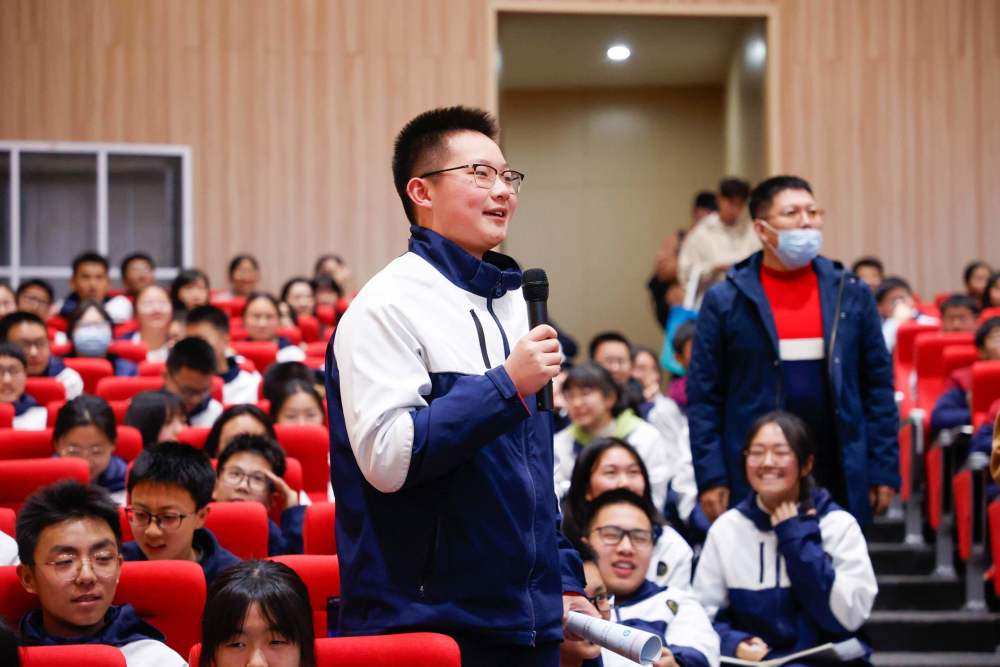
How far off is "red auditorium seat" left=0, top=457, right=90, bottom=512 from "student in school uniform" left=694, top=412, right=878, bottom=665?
1.26 meters

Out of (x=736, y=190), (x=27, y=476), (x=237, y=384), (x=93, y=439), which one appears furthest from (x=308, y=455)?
(x=736, y=190)

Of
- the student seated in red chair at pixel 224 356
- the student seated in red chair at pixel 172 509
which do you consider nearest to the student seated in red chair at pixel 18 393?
the student seated in red chair at pixel 224 356

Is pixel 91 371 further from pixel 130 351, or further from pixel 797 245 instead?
pixel 797 245

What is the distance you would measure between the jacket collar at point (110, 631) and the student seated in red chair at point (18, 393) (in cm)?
186

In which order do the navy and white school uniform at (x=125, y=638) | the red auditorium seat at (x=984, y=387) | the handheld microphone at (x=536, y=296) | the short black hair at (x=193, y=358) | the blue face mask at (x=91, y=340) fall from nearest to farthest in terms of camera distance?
the handheld microphone at (x=536, y=296), the navy and white school uniform at (x=125, y=638), the red auditorium seat at (x=984, y=387), the short black hair at (x=193, y=358), the blue face mask at (x=91, y=340)

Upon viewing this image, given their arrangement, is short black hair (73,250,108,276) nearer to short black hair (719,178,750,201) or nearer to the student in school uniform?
short black hair (719,178,750,201)

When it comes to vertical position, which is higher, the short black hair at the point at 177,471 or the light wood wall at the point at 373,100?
the light wood wall at the point at 373,100

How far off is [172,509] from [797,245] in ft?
4.32

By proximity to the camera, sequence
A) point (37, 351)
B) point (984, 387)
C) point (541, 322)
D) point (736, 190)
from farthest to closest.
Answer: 1. point (736, 190)
2. point (37, 351)
3. point (984, 387)
4. point (541, 322)

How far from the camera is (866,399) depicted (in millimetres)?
2643

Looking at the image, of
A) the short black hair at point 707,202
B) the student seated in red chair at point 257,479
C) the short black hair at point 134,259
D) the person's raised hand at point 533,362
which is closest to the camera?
the person's raised hand at point 533,362

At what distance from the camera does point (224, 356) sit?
169 inches

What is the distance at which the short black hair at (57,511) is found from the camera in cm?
194

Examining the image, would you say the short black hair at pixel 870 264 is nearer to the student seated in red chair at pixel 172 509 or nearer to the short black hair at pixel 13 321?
the short black hair at pixel 13 321
